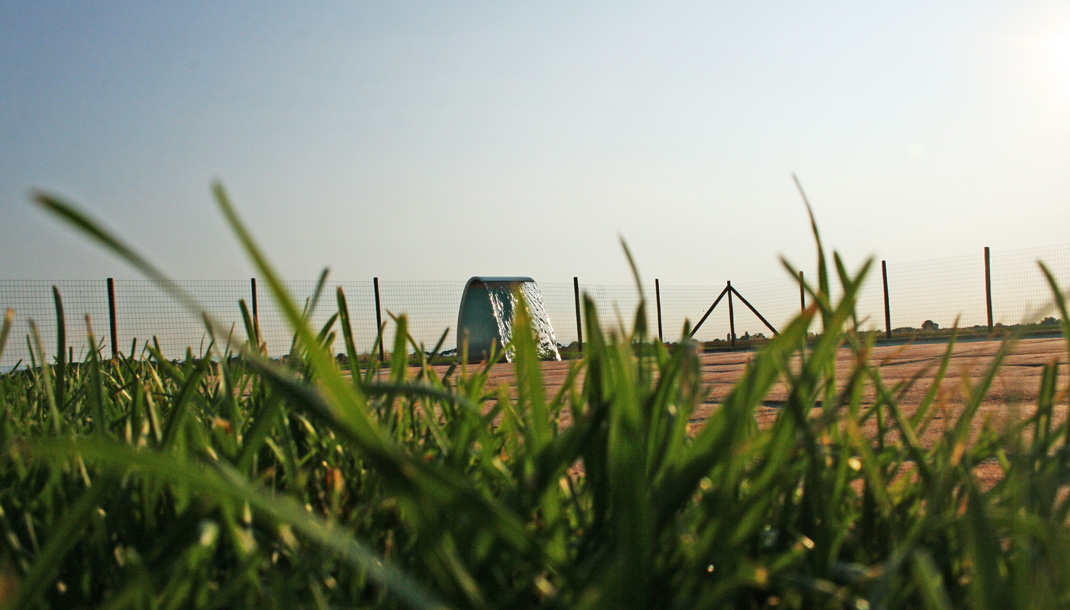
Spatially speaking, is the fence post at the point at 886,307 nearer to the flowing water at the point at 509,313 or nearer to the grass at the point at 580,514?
the flowing water at the point at 509,313

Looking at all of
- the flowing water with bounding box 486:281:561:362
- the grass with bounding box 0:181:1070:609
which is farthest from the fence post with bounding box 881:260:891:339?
the grass with bounding box 0:181:1070:609

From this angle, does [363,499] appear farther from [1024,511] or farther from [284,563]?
[1024,511]

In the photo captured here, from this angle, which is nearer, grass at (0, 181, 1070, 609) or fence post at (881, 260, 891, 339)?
grass at (0, 181, 1070, 609)

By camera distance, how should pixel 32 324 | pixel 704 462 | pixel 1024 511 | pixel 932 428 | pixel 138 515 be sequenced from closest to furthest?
1. pixel 704 462
2. pixel 1024 511
3. pixel 138 515
4. pixel 32 324
5. pixel 932 428

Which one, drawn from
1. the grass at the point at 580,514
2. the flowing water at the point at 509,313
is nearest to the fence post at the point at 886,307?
the flowing water at the point at 509,313

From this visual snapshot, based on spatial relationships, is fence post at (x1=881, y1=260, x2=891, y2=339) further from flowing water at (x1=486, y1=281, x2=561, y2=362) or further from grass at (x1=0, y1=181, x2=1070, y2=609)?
grass at (x1=0, y1=181, x2=1070, y2=609)

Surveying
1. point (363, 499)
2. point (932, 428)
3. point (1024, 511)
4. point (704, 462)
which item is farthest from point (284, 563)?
point (932, 428)

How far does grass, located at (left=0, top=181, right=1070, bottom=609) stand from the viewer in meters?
0.30

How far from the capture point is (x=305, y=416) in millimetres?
840

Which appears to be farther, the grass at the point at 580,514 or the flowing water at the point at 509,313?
the flowing water at the point at 509,313

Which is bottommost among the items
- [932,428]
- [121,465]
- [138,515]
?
[932,428]

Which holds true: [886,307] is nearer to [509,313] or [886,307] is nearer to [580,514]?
[509,313]

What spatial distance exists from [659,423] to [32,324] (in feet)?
2.08

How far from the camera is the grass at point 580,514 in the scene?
30cm
